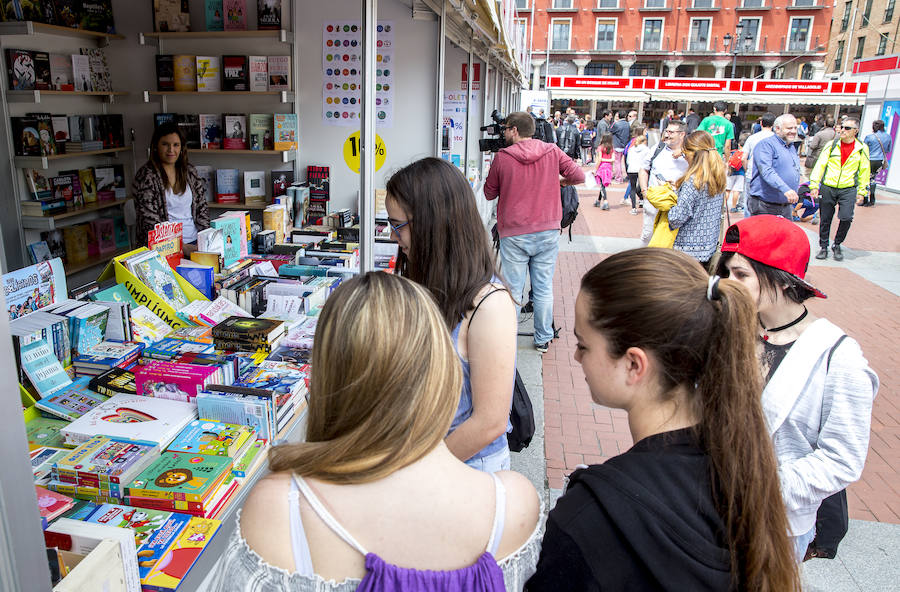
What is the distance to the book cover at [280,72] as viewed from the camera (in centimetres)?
520

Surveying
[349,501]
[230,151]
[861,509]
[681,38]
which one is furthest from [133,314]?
[681,38]

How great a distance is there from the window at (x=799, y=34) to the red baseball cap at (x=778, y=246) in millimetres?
58105

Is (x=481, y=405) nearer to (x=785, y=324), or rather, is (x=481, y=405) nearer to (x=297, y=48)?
(x=785, y=324)

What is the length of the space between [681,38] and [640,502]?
57.6m

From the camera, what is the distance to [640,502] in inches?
39.0

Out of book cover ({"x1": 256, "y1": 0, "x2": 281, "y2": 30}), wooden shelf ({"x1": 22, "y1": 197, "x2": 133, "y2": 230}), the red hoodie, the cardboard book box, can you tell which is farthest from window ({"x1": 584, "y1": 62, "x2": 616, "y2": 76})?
the cardboard book box

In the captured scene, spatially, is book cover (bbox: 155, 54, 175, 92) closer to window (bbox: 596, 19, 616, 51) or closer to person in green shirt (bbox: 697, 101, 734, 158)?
person in green shirt (bbox: 697, 101, 734, 158)

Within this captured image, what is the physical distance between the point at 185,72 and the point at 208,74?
19 centimetres

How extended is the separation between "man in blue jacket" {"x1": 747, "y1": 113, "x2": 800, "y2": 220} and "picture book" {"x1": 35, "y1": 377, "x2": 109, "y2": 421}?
6.48 metres

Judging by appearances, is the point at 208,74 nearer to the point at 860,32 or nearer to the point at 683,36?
the point at 860,32

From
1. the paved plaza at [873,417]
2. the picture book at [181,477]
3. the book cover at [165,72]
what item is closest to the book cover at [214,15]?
the book cover at [165,72]

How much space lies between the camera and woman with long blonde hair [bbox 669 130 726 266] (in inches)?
188

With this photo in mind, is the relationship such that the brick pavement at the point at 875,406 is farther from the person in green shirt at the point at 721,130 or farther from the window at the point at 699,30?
the window at the point at 699,30

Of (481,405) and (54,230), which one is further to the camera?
(54,230)
